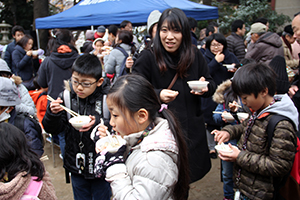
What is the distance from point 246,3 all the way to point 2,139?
41.6ft

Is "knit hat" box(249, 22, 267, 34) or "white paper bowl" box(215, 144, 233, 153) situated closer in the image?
"white paper bowl" box(215, 144, 233, 153)

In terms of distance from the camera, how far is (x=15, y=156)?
169 cm

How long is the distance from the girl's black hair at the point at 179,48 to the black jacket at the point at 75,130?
2.31 ft

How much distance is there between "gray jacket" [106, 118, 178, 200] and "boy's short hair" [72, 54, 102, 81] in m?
1.19

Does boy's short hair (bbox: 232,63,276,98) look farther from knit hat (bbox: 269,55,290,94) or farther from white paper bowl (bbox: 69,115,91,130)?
white paper bowl (bbox: 69,115,91,130)

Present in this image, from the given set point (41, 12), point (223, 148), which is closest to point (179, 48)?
point (223, 148)

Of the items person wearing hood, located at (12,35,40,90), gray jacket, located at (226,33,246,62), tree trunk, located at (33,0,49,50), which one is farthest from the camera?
tree trunk, located at (33,0,49,50)

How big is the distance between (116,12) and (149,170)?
765 centimetres

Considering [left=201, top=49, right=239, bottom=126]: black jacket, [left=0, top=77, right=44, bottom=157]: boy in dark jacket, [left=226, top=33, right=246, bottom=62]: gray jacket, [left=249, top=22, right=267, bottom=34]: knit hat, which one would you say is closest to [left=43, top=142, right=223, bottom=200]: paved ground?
[left=201, top=49, right=239, bottom=126]: black jacket

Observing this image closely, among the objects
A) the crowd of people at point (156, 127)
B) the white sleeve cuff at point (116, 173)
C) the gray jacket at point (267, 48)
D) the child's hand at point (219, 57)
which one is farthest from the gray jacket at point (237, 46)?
the white sleeve cuff at point (116, 173)

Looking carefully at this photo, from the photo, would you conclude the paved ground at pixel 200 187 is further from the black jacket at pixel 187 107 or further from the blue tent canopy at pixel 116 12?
the blue tent canopy at pixel 116 12

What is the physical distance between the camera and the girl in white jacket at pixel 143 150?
1.38m

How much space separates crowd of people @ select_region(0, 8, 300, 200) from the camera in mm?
1508

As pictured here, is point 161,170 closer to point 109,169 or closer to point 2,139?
point 109,169
